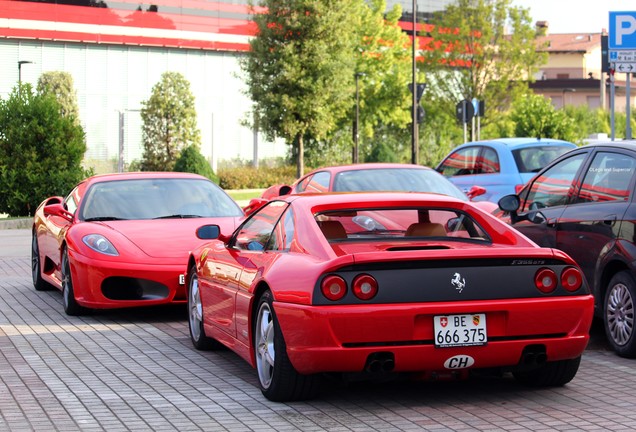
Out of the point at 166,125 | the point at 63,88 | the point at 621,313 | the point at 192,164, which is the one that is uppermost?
the point at 63,88

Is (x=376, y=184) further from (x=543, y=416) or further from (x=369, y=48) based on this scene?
(x=369, y=48)

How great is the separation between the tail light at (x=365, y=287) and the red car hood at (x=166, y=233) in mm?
4542

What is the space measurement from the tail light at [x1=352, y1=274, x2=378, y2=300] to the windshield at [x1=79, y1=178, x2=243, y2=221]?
5.69 metres

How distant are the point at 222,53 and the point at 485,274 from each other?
61660 millimetres

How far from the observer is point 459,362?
646 cm

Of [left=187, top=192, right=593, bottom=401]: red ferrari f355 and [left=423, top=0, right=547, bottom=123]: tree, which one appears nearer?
[left=187, top=192, right=593, bottom=401]: red ferrari f355

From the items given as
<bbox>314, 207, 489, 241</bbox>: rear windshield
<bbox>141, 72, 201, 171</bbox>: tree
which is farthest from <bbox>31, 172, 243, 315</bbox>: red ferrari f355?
<bbox>141, 72, 201, 171</bbox>: tree

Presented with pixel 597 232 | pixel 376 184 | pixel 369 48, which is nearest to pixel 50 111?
pixel 376 184

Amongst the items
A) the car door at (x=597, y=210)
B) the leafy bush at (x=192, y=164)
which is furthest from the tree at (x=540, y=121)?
the car door at (x=597, y=210)

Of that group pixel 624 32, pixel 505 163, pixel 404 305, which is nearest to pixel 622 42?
pixel 624 32

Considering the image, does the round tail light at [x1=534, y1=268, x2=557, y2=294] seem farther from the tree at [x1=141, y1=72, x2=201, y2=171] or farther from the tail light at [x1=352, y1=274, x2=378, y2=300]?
the tree at [x1=141, y1=72, x2=201, y2=171]

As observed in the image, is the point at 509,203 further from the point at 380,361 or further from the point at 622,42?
the point at 622,42

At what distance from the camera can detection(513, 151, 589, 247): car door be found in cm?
945

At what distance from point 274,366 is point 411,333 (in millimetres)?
886
